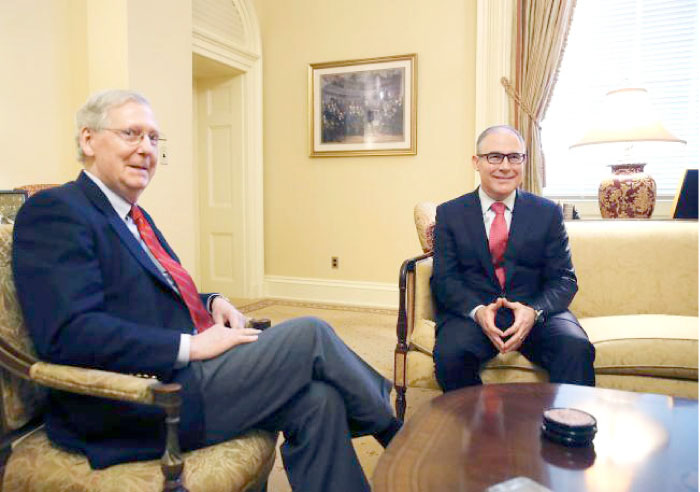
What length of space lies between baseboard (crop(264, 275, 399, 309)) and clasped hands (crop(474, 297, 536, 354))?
2.75 m

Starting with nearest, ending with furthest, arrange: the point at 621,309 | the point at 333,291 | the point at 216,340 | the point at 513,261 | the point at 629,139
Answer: the point at 216,340
the point at 513,261
the point at 621,309
the point at 629,139
the point at 333,291

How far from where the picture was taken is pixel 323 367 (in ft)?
4.27

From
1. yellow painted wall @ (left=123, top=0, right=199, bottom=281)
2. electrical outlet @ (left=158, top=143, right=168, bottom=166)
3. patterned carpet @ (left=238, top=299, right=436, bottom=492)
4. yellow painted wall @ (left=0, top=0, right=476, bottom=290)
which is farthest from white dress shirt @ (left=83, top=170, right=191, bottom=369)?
electrical outlet @ (left=158, top=143, right=168, bottom=166)

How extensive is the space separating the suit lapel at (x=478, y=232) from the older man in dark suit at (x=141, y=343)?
0.88m

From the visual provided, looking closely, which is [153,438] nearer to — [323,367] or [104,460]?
[104,460]

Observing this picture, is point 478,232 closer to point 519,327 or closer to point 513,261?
point 513,261

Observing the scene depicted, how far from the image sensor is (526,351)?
2.02 meters

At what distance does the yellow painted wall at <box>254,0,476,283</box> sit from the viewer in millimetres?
4527

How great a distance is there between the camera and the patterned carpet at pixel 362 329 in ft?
7.21

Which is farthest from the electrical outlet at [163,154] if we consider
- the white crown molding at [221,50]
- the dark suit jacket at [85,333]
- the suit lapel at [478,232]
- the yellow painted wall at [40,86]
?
the dark suit jacket at [85,333]

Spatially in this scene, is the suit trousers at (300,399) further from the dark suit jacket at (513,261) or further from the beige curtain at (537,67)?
the beige curtain at (537,67)

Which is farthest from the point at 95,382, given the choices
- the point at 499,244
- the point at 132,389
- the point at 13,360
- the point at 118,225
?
the point at 499,244

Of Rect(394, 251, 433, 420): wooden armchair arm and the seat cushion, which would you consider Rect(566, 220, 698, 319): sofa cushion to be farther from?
the seat cushion

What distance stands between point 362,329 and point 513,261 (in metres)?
2.11
